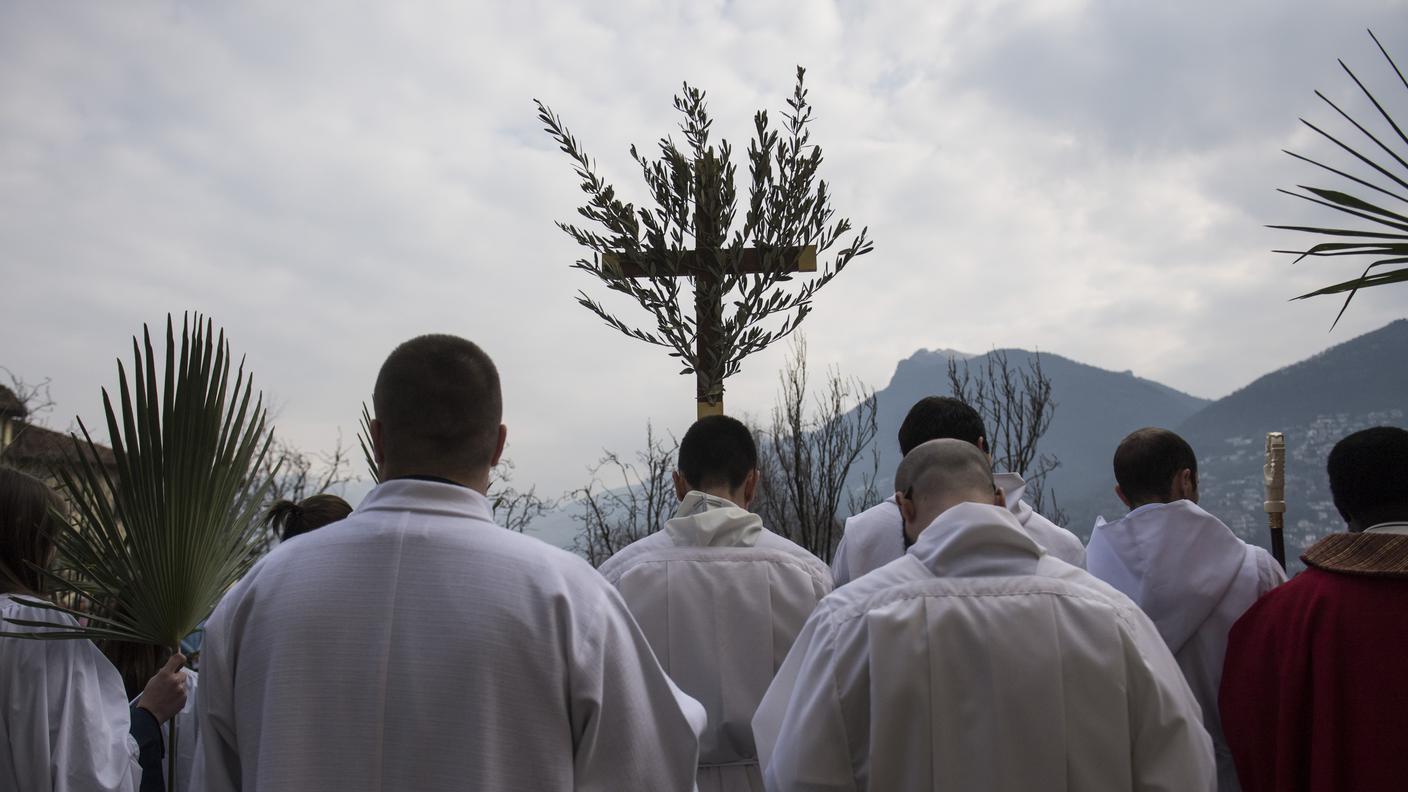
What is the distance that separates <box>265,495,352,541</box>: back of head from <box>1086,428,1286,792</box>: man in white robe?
3202 millimetres

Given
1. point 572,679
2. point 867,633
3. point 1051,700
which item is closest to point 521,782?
point 572,679

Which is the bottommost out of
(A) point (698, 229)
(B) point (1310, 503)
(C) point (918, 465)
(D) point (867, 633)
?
(B) point (1310, 503)

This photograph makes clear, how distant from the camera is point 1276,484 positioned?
185 inches

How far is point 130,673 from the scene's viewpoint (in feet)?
13.3

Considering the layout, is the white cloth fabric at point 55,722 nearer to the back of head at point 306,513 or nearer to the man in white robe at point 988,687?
the back of head at point 306,513

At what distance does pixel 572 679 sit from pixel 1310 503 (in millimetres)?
99616

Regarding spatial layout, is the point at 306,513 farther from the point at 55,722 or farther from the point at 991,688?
the point at 991,688

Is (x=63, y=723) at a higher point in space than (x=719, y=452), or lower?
lower

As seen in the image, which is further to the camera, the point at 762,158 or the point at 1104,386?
the point at 1104,386

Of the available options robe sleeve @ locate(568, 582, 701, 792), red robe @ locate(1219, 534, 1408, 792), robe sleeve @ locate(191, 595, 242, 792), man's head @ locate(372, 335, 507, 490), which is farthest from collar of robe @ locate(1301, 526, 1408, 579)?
robe sleeve @ locate(191, 595, 242, 792)

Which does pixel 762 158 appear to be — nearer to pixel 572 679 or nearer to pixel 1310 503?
pixel 572 679

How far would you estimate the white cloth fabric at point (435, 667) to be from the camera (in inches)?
80.6

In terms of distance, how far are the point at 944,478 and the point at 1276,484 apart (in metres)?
2.71

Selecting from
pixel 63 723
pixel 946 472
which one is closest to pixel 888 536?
pixel 946 472
